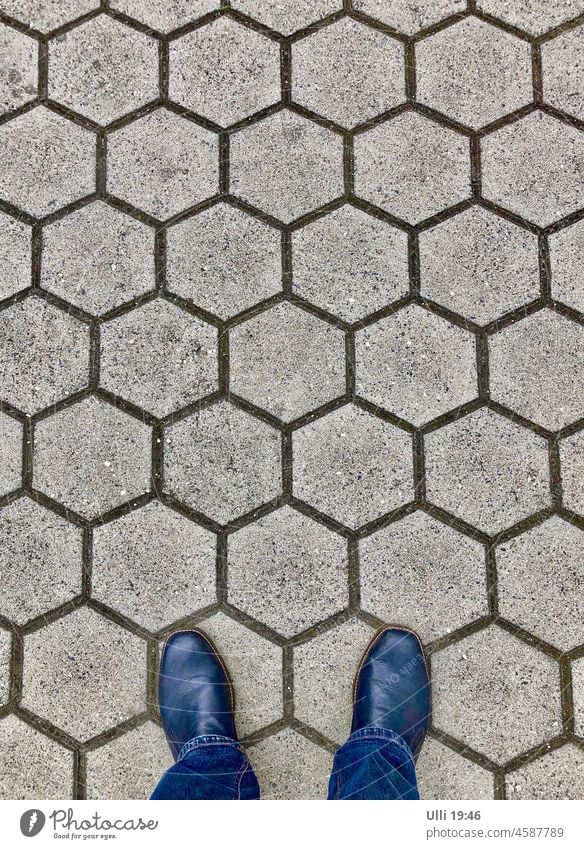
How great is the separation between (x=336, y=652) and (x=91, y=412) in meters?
1.03

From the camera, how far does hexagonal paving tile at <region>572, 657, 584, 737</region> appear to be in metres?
2.39

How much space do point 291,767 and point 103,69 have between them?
7.27ft

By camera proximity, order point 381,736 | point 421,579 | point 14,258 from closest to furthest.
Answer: point 381,736
point 421,579
point 14,258

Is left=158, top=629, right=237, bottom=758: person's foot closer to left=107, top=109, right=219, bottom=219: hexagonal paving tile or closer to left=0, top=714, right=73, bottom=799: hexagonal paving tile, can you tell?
left=0, top=714, right=73, bottom=799: hexagonal paving tile

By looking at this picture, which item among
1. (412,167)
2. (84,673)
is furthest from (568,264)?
(84,673)

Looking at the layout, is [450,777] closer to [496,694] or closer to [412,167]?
[496,694]

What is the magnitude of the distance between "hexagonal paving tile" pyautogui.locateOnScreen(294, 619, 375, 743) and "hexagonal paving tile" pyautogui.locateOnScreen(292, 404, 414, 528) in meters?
0.33

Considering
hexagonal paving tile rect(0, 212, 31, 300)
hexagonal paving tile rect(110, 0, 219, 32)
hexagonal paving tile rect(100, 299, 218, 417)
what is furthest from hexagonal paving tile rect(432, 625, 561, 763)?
hexagonal paving tile rect(110, 0, 219, 32)

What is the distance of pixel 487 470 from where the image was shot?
2453 millimetres

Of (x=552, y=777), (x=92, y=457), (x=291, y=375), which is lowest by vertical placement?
(x=552, y=777)

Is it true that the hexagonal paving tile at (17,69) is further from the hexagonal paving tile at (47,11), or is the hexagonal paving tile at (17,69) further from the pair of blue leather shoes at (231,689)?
the pair of blue leather shoes at (231,689)

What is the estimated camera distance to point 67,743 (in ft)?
7.91

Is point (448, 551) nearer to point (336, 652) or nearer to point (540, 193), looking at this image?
point (336, 652)

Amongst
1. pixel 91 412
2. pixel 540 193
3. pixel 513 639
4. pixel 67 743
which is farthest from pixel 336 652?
pixel 540 193
